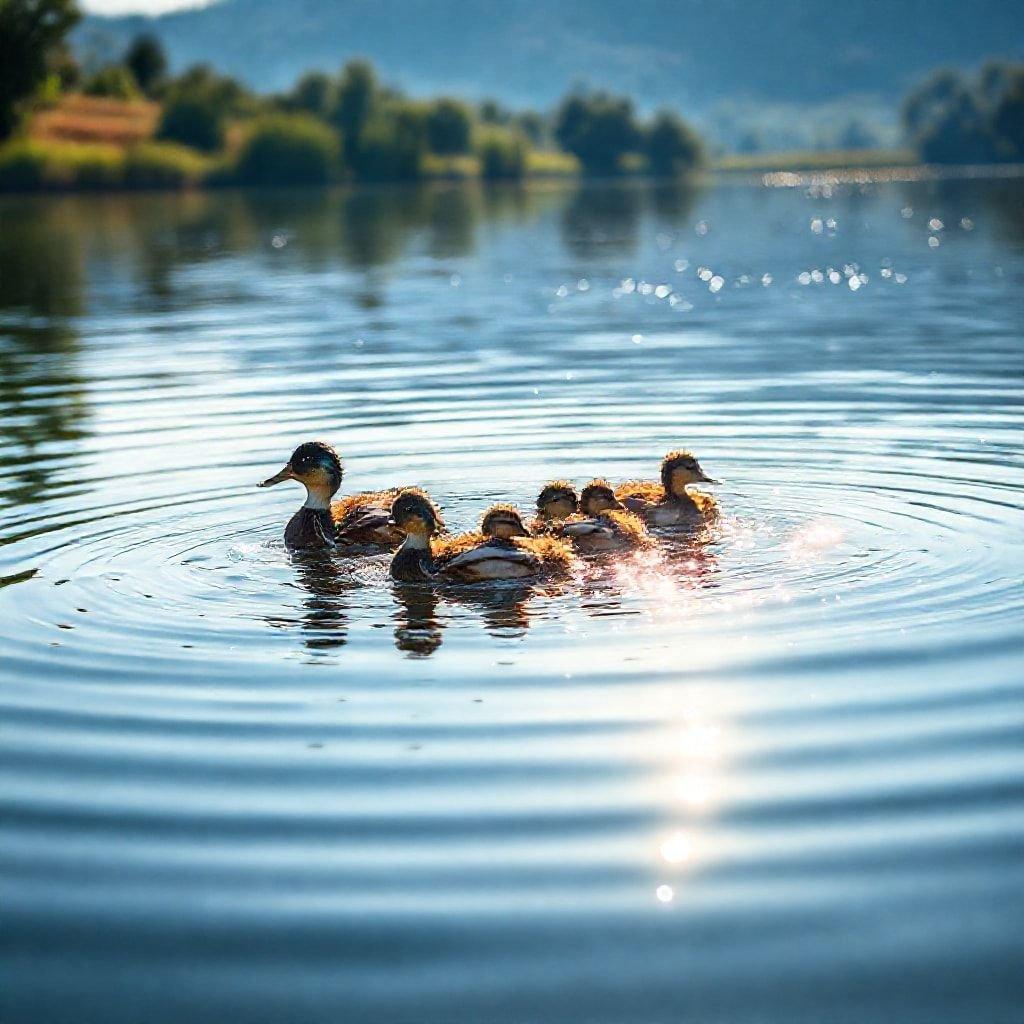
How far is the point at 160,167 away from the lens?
385 feet

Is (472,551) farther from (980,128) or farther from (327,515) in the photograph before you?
(980,128)

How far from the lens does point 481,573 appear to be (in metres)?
12.1

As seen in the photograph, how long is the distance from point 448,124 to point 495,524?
139 metres

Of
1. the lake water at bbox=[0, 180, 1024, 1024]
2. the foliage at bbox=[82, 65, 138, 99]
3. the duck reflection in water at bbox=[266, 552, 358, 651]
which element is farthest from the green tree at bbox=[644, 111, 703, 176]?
the duck reflection in water at bbox=[266, 552, 358, 651]

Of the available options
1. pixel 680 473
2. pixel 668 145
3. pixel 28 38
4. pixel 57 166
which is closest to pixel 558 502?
pixel 680 473

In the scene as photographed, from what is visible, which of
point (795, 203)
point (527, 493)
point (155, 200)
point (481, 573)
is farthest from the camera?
point (155, 200)

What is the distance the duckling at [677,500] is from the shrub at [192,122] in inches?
4763

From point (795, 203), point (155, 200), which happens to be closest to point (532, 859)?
point (795, 203)

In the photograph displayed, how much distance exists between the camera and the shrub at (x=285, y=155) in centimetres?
12588

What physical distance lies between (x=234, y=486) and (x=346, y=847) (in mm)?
8555

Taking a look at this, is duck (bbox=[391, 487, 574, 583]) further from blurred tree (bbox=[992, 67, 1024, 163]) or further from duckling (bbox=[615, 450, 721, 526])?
blurred tree (bbox=[992, 67, 1024, 163])

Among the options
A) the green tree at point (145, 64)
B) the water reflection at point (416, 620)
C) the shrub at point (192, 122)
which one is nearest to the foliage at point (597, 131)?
the green tree at point (145, 64)

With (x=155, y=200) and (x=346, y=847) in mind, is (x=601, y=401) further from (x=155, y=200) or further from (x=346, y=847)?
(x=155, y=200)

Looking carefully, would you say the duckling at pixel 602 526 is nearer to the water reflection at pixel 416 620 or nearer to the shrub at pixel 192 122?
the water reflection at pixel 416 620
